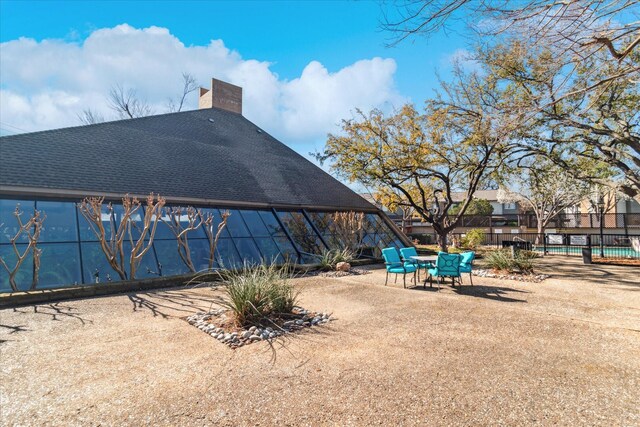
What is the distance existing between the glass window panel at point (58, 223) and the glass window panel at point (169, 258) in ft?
6.65

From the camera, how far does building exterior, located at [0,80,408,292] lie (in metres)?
8.33

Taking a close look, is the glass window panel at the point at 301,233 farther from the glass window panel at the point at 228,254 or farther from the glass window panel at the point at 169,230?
the glass window panel at the point at 169,230

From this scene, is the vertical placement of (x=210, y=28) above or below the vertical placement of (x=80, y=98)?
below

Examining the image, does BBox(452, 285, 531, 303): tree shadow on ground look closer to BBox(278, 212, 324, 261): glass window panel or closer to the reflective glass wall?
the reflective glass wall

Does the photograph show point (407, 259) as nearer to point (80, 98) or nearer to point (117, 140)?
point (117, 140)

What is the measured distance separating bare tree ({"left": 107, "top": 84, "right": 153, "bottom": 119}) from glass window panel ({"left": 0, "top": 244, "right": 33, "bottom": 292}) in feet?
77.4

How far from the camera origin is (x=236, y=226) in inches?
454

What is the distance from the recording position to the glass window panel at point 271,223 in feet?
39.9

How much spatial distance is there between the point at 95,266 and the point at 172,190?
128 inches

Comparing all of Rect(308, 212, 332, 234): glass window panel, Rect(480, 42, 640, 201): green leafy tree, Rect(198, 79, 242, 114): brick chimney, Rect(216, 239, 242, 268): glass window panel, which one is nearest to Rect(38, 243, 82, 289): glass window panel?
Rect(216, 239, 242, 268): glass window panel

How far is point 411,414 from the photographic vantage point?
105 inches

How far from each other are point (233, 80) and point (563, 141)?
60.0 feet

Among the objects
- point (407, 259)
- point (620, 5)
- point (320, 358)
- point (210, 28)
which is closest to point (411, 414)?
point (320, 358)

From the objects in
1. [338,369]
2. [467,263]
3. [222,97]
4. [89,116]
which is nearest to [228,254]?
[467,263]
